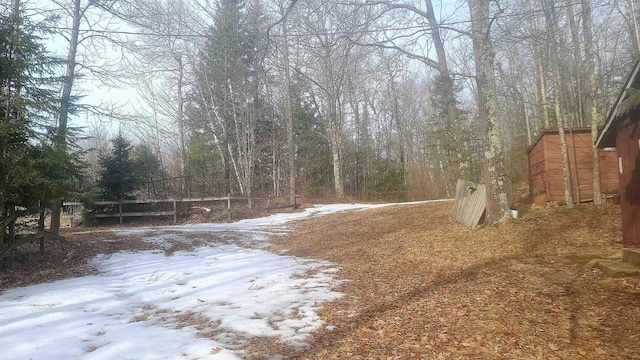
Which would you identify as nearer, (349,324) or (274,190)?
(349,324)

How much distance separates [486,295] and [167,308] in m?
4.68

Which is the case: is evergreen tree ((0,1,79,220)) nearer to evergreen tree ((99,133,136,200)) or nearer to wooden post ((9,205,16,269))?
wooden post ((9,205,16,269))

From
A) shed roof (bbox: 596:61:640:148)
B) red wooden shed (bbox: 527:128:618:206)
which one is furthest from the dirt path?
shed roof (bbox: 596:61:640:148)

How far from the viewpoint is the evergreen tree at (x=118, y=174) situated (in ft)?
65.5

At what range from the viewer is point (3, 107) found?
872cm

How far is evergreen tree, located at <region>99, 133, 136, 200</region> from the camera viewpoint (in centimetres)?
1995

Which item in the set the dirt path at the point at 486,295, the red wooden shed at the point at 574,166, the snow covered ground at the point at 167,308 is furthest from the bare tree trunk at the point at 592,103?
the snow covered ground at the point at 167,308

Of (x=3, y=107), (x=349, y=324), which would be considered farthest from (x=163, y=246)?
(x=349, y=324)

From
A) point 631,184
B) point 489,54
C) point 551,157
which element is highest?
point 489,54

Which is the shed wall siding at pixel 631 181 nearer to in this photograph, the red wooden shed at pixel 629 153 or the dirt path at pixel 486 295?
the red wooden shed at pixel 629 153

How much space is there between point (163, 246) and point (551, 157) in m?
11.9

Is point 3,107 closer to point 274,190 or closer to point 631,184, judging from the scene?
point 631,184

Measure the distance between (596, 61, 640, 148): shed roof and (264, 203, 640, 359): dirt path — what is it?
7.31ft

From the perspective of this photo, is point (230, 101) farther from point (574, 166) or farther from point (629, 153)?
point (629, 153)
